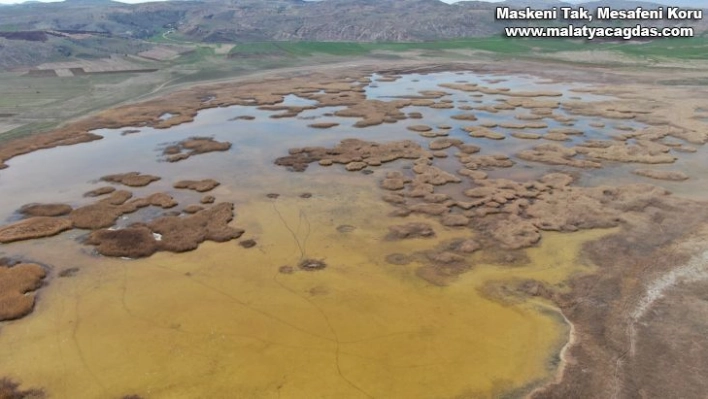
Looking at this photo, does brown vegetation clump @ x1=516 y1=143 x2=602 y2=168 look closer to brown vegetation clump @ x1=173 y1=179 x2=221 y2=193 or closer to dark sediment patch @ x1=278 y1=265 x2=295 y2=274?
dark sediment patch @ x1=278 y1=265 x2=295 y2=274

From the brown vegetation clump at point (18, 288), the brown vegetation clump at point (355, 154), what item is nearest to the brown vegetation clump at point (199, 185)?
the brown vegetation clump at point (355, 154)

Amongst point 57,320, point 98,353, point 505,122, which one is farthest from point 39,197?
point 505,122

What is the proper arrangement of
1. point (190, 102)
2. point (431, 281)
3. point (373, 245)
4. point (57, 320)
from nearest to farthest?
point (57, 320)
point (431, 281)
point (373, 245)
point (190, 102)

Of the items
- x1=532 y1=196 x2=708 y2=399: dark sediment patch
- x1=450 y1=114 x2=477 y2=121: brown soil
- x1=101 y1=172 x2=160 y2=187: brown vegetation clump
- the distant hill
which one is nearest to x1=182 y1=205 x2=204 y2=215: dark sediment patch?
x1=101 y1=172 x2=160 y2=187: brown vegetation clump

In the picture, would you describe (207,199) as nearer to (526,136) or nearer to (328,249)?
(328,249)

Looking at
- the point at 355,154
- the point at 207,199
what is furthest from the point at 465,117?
the point at 207,199

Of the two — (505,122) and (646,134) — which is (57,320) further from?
(646,134)

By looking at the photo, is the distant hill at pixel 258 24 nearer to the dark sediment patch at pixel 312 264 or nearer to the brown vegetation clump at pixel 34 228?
the brown vegetation clump at pixel 34 228
